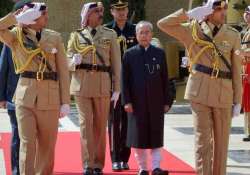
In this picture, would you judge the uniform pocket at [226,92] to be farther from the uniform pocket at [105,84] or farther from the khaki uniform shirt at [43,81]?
the uniform pocket at [105,84]

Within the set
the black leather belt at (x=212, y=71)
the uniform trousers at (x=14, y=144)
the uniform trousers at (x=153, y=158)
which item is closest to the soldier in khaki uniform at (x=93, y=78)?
the uniform trousers at (x=153, y=158)

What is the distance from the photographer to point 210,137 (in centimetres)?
744

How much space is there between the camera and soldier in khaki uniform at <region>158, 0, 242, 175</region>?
7387 mm

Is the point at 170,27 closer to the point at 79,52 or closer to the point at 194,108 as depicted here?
the point at 194,108

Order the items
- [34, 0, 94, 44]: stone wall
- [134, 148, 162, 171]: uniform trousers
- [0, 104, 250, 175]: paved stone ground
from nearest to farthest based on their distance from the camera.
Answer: [134, 148, 162, 171]: uniform trousers
[0, 104, 250, 175]: paved stone ground
[34, 0, 94, 44]: stone wall

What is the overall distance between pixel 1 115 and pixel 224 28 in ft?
32.3

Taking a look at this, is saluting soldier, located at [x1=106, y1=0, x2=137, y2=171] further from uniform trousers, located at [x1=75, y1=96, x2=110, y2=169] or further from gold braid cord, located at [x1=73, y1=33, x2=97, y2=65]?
gold braid cord, located at [x1=73, y1=33, x2=97, y2=65]

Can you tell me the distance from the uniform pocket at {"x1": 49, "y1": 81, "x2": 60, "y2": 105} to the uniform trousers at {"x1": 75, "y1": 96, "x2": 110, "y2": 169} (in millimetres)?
1304

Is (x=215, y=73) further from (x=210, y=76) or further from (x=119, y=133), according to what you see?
(x=119, y=133)

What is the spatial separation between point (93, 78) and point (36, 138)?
1606 mm

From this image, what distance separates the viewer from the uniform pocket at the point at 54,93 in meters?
7.24

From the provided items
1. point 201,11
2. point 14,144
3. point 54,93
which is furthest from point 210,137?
point 14,144

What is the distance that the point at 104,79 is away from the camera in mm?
8711

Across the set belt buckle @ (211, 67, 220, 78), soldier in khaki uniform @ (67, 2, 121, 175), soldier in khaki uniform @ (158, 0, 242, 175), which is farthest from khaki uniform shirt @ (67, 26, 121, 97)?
belt buckle @ (211, 67, 220, 78)
